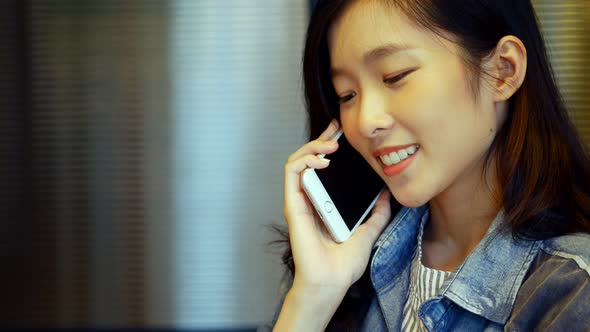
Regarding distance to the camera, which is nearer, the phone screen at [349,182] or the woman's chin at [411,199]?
the woman's chin at [411,199]

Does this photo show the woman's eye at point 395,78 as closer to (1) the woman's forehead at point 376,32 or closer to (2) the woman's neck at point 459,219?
(1) the woman's forehead at point 376,32

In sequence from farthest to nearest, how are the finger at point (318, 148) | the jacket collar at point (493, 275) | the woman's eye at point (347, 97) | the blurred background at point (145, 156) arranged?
the blurred background at point (145, 156)
the finger at point (318, 148)
the woman's eye at point (347, 97)
the jacket collar at point (493, 275)

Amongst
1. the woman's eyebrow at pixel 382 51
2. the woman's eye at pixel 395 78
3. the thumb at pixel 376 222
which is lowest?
the thumb at pixel 376 222

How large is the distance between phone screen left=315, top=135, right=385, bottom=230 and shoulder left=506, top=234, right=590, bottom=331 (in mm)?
342

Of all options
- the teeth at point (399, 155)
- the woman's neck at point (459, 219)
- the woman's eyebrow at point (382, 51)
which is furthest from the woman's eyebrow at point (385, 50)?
the woman's neck at point (459, 219)

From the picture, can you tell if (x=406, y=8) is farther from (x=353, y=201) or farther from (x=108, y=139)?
(x=108, y=139)

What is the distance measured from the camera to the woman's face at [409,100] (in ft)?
2.95

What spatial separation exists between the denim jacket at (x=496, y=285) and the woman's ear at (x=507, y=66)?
193mm

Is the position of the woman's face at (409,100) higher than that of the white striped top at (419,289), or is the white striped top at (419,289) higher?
the woman's face at (409,100)

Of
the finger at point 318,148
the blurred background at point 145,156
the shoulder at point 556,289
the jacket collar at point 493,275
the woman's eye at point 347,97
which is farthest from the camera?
the blurred background at point 145,156

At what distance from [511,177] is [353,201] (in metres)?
0.29

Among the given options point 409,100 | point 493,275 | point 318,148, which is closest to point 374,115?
point 409,100

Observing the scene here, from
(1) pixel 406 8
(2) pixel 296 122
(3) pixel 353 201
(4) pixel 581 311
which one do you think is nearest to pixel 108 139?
(2) pixel 296 122

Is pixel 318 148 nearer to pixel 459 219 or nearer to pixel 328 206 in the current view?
pixel 328 206
